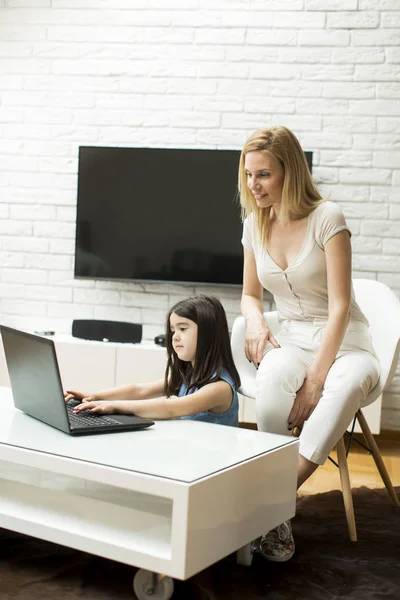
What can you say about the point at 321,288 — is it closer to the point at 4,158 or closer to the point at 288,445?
the point at 288,445

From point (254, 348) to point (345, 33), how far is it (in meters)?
1.97

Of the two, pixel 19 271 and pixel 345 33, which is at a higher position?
pixel 345 33

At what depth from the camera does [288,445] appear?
5.56 feet

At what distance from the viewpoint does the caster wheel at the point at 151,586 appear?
1501mm

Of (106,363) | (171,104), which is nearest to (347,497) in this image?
(106,363)

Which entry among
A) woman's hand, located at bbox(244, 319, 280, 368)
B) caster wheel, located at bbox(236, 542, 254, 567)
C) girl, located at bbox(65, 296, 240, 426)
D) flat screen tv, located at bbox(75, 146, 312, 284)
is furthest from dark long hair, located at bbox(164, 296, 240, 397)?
flat screen tv, located at bbox(75, 146, 312, 284)

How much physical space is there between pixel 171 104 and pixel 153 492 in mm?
2656

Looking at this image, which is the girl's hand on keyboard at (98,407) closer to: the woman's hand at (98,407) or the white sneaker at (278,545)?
the woman's hand at (98,407)

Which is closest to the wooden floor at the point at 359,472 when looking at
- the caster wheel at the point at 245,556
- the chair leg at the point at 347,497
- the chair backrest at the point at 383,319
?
the chair leg at the point at 347,497

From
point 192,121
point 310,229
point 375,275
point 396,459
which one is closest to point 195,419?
point 310,229

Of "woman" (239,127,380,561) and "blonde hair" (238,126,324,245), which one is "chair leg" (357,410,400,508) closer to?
"woman" (239,127,380,561)

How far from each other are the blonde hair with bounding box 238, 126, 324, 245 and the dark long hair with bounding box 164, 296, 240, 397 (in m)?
0.35

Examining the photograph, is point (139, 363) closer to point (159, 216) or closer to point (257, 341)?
point (159, 216)

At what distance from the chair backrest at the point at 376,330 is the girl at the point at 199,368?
0.90 ft
